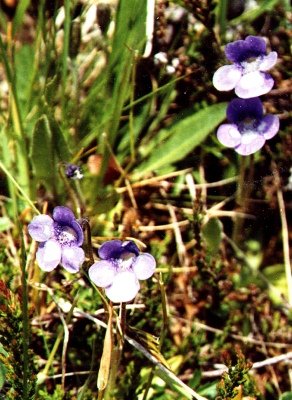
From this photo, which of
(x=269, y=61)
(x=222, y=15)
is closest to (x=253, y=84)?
(x=269, y=61)

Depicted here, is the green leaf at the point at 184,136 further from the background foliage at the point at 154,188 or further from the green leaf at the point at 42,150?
the green leaf at the point at 42,150

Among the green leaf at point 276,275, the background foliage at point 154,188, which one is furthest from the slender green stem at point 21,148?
the green leaf at point 276,275

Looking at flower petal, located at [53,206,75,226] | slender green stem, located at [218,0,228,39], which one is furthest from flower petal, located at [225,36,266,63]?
flower petal, located at [53,206,75,226]

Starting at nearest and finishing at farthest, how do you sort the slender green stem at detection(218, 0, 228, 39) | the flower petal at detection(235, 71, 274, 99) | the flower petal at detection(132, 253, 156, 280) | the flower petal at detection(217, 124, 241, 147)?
the flower petal at detection(132, 253, 156, 280)
the flower petal at detection(235, 71, 274, 99)
the flower petal at detection(217, 124, 241, 147)
the slender green stem at detection(218, 0, 228, 39)

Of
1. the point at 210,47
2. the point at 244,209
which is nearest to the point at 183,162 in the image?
the point at 244,209

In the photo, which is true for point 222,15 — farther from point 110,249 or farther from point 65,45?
point 110,249

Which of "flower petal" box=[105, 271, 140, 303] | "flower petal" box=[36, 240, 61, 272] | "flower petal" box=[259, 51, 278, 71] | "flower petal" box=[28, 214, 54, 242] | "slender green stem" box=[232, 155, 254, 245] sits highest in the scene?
"flower petal" box=[259, 51, 278, 71]

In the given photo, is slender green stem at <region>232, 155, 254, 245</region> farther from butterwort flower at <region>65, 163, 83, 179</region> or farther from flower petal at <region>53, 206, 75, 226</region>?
flower petal at <region>53, 206, 75, 226</region>
